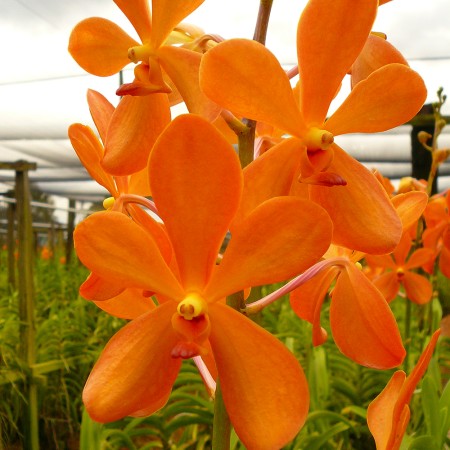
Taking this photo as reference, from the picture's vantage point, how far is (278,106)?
18.2 inches

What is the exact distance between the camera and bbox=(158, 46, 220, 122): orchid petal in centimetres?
46

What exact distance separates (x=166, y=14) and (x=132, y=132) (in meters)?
0.10

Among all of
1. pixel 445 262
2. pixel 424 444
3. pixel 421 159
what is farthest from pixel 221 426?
pixel 421 159

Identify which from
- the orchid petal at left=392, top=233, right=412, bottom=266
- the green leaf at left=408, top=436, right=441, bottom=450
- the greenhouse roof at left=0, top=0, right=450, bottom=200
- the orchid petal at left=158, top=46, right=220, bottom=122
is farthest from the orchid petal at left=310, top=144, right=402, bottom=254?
the greenhouse roof at left=0, top=0, right=450, bottom=200

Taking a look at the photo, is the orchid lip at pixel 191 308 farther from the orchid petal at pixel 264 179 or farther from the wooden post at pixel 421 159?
the wooden post at pixel 421 159

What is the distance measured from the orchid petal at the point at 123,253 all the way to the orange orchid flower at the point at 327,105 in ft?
0.33

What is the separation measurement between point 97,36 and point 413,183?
1.17m

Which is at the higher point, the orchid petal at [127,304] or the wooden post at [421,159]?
the wooden post at [421,159]

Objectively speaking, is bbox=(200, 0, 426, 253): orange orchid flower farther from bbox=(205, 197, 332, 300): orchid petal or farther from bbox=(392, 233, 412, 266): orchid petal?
bbox=(392, 233, 412, 266): orchid petal

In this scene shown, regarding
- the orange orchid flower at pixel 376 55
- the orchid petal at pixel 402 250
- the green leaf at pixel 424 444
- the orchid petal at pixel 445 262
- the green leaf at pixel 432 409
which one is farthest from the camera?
the orchid petal at pixel 402 250

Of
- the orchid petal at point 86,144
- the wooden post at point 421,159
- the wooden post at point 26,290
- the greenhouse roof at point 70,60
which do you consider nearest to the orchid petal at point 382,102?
the orchid petal at point 86,144

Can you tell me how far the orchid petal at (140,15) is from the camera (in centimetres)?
49

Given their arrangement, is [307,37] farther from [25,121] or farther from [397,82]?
[25,121]

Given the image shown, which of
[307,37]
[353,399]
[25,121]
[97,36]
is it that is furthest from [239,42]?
[25,121]
